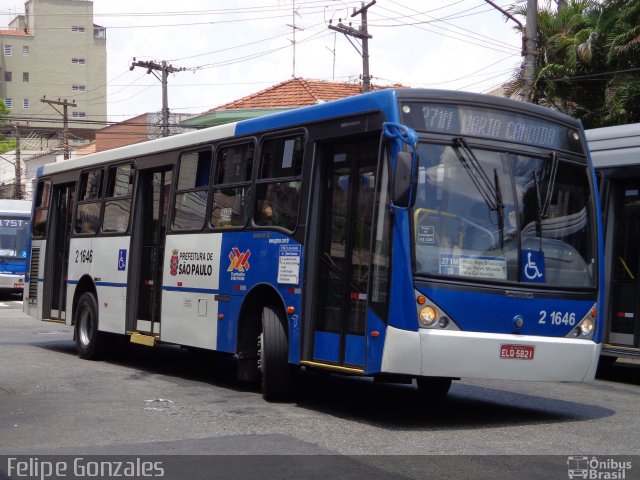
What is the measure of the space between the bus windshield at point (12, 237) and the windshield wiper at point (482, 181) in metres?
26.8

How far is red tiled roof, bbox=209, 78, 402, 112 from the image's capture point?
135 ft

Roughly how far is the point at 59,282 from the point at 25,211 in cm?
1855

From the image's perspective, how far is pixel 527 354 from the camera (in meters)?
9.55


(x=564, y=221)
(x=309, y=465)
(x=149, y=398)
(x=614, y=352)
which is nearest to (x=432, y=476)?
(x=309, y=465)

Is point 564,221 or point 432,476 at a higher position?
point 564,221

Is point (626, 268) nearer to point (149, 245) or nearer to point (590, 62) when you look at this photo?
point (149, 245)

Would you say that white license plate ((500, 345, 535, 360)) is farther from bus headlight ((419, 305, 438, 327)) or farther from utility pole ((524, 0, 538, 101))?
utility pole ((524, 0, 538, 101))

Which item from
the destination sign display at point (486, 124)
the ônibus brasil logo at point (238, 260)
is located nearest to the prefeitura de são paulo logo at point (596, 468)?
the destination sign display at point (486, 124)

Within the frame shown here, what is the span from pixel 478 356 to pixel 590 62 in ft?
50.9

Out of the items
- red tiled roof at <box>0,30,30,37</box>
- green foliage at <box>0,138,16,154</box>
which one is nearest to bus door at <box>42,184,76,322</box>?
green foliage at <box>0,138,16,154</box>

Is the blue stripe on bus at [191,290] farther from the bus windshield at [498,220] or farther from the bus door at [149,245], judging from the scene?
the bus windshield at [498,220]

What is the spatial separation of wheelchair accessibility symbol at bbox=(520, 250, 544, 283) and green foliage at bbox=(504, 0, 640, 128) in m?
12.4

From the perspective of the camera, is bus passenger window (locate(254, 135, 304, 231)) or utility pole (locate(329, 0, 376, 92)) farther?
utility pole (locate(329, 0, 376, 92))

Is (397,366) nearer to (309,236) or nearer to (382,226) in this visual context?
(382,226)
